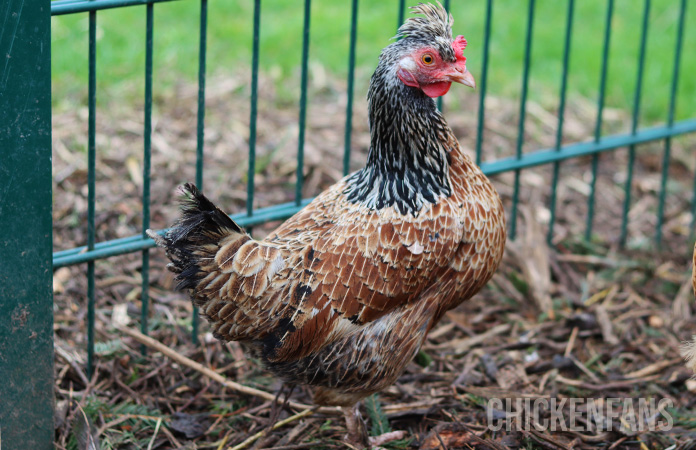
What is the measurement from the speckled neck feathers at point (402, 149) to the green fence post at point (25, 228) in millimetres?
1264

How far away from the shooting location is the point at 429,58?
128 inches

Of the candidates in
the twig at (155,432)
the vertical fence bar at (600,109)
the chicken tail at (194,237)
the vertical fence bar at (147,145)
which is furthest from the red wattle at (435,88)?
the vertical fence bar at (600,109)

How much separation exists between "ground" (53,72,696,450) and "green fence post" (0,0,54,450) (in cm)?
28

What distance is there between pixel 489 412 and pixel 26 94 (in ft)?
7.93

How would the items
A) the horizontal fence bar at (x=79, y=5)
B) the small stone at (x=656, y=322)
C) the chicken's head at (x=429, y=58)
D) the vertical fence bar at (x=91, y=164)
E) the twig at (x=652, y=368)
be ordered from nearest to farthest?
1. the chicken's head at (x=429, y=58)
2. the horizontal fence bar at (x=79, y=5)
3. the vertical fence bar at (x=91, y=164)
4. the twig at (x=652, y=368)
5. the small stone at (x=656, y=322)

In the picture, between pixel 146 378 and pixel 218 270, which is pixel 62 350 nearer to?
pixel 146 378

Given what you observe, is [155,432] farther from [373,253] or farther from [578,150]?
[578,150]

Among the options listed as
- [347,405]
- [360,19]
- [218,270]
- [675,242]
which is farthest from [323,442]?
[360,19]

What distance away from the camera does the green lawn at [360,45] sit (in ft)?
22.1

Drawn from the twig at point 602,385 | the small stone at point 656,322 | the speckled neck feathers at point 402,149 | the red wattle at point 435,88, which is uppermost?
the red wattle at point 435,88

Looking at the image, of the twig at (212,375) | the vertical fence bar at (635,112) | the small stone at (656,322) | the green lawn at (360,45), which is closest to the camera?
the twig at (212,375)

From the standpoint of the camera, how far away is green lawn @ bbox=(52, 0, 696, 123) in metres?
6.74

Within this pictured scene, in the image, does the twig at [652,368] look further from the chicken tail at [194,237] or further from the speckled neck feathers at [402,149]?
the chicken tail at [194,237]

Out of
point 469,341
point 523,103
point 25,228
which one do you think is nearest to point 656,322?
A: point 469,341
